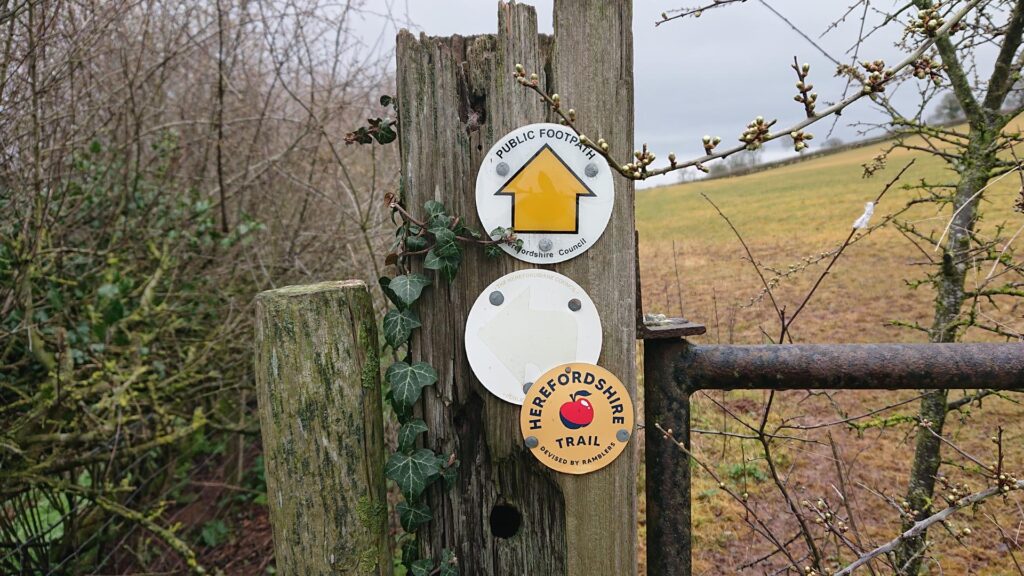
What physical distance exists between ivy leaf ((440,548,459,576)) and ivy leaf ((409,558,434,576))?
0.03m

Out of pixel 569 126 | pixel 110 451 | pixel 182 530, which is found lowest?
pixel 182 530

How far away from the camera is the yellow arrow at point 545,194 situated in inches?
43.7

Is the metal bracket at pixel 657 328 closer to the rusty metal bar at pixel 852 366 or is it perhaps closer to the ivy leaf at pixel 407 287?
the rusty metal bar at pixel 852 366

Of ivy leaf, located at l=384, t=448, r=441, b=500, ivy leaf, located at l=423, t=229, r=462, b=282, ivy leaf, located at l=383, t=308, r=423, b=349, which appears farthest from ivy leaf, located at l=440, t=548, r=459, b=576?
ivy leaf, located at l=423, t=229, r=462, b=282

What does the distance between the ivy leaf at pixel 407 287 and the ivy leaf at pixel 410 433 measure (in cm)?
23

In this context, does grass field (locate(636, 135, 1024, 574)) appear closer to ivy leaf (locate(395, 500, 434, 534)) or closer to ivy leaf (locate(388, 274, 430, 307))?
ivy leaf (locate(395, 500, 434, 534))

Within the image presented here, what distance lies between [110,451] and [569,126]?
3392 mm

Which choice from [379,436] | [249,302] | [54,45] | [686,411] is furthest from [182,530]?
[686,411]

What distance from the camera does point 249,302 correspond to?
4457 millimetres

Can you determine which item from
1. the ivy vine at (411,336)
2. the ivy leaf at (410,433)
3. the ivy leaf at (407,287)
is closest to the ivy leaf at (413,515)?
the ivy vine at (411,336)

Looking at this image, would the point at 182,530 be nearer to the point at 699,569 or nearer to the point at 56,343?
the point at 56,343

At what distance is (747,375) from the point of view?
1206 mm

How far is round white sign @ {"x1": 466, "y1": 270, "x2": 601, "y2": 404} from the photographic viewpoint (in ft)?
3.67

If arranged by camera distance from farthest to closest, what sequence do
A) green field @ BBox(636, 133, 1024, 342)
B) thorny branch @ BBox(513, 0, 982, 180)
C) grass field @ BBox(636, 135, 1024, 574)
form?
1. green field @ BBox(636, 133, 1024, 342)
2. grass field @ BBox(636, 135, 1024, 574)
3. thorny branch @ BBox(513, 0, 982, 180)
